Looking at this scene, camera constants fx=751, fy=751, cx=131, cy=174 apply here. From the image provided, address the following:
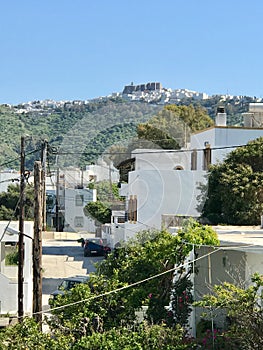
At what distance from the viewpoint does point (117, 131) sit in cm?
3900

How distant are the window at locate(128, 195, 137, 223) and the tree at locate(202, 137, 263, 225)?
4197 millimetres

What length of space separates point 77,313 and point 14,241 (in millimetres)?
10296

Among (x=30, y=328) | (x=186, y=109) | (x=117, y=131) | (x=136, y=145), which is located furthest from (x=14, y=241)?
(x=186, y=109)

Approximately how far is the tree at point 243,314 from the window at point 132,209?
899 inches

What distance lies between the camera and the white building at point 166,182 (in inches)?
1355

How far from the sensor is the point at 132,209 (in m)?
36.6

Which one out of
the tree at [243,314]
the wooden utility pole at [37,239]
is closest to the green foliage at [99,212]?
the wooden utility pole at [37,239]

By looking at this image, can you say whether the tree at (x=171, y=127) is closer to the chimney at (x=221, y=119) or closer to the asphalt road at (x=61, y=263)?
the chimney at (x=221, y=119)

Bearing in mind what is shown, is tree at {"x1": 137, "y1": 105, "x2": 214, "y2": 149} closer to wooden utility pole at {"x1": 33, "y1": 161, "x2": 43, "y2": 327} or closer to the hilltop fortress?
wooden utility pole at {"x1": 33, "y1": 161, "x2": 43, "y2": 327}

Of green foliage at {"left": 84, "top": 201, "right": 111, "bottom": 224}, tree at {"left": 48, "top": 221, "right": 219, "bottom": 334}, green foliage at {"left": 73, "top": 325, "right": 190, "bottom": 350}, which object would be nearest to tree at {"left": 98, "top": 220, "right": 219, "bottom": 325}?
tree at {"left": 48, "top": 221, "right": 219, "bottom": 334}

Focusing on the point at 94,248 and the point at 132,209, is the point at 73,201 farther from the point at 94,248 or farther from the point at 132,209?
the point at 132,209

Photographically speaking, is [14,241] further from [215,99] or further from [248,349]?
[215,99]

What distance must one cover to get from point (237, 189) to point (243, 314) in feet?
60.2

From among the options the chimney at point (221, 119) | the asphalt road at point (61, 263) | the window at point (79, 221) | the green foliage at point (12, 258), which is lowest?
the asphalt road at point (61, 263)
